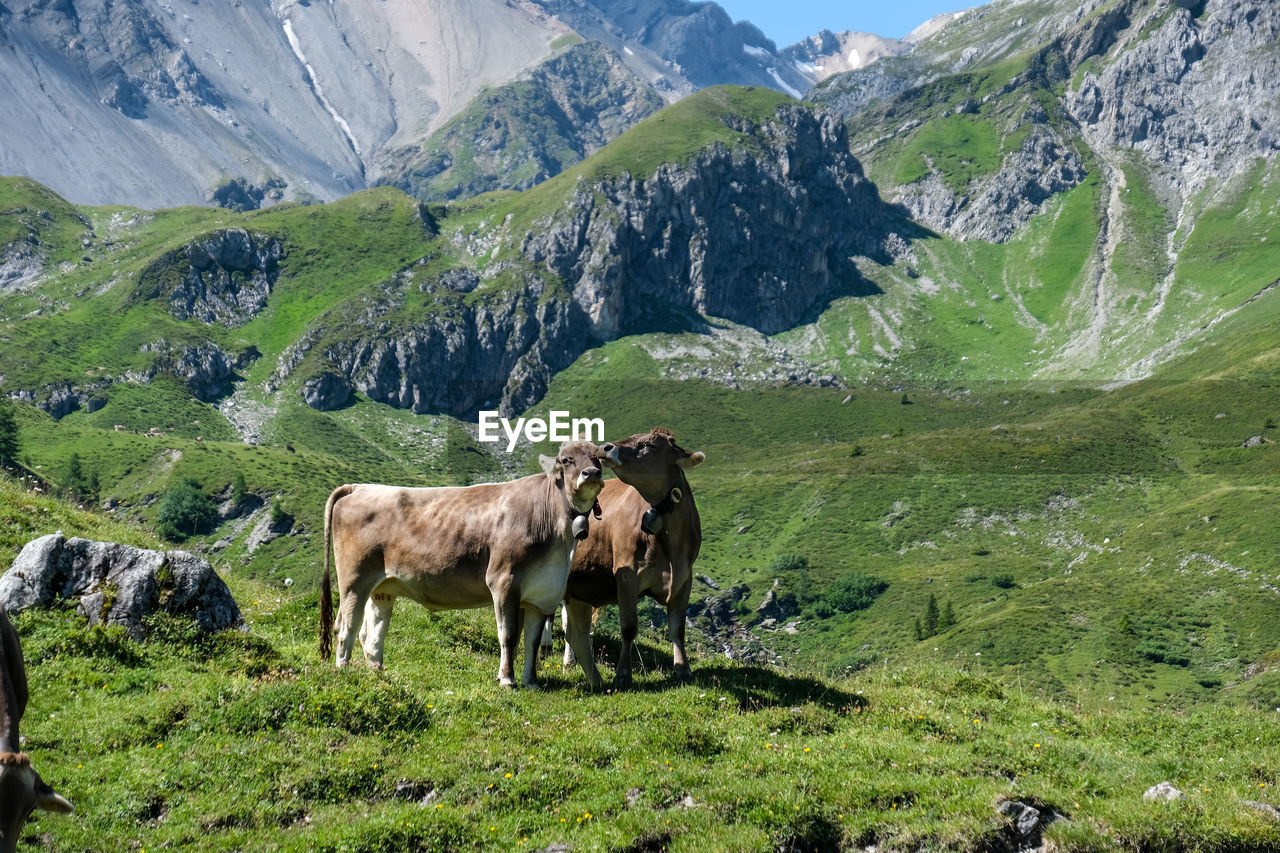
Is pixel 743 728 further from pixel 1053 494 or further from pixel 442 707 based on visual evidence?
pixel 1053 494

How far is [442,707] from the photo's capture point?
13.2 meters

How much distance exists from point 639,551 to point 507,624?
2.81 meters

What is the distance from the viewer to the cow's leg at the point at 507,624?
1486cm

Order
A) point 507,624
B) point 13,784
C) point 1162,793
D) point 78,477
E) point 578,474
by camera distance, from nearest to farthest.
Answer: point 13,784 < point 1162,793 < point 578,474 < point 507,624 < point 78,477

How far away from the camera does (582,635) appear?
1612cm

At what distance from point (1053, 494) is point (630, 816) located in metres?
179

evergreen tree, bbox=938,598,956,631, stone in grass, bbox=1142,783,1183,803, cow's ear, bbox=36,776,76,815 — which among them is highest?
cow's ear, bbox=36,776,76,815

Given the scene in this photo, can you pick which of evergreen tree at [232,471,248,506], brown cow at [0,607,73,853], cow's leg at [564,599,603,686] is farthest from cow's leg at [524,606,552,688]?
evergreen tree at [232,471,248,506]

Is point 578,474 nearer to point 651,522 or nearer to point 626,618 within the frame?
point 651,522

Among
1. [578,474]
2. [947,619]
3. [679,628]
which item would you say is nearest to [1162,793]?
[679,628]

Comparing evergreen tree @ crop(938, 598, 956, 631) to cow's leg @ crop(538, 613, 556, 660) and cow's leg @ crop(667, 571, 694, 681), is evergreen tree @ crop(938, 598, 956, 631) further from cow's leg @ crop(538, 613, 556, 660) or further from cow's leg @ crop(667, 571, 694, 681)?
cow's leg @ crop(667, 571, 694, 681)

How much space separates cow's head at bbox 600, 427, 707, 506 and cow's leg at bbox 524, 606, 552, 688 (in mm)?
2785

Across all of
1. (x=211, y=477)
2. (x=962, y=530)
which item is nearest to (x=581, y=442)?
(x=962, y=530)

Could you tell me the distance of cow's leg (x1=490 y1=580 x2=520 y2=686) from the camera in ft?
48.8
